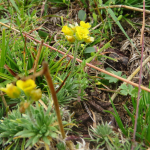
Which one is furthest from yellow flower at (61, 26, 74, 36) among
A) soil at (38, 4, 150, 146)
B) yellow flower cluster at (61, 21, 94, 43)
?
soil at (38, 4, 150, 146)

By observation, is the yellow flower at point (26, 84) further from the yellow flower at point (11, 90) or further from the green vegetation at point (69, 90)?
the yellow flower at point (11, 90)

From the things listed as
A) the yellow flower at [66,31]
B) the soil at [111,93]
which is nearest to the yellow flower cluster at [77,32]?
the yellow flower at [66,31]

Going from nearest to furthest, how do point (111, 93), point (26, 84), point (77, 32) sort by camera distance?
point (26, 84)
point (77, 32)
point (111, 93)

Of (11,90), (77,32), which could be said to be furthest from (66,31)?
(11,90)

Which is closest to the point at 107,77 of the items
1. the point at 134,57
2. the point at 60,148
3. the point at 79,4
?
the point at 134,57

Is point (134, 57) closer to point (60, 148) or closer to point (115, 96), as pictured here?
point (115, 96)

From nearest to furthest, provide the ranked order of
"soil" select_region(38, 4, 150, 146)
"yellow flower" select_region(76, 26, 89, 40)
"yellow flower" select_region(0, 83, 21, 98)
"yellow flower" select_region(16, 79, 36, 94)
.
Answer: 1. "yellow flower" select_region(16, 79, 36, 94)
2. "yellow flower" select_region(0, 83, 21, 98)
3. "yellow flower" select_region(76, 26, 89, 40)
4. "soil" select_region(38, 4, 150, 146)

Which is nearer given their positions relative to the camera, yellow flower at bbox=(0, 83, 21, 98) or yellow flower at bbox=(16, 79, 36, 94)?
yellow flower at bbox=(16, 79, 36, 94)

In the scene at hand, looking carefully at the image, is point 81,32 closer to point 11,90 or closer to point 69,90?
point 69,90

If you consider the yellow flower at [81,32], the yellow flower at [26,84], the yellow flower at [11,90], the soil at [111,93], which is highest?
the yellow flower at [81,32]

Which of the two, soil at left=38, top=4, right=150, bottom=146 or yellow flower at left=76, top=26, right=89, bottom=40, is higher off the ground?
yellow flower at left=76, top=26, right=89, bottom=40

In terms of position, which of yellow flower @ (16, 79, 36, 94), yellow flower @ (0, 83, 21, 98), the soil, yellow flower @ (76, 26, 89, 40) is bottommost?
the soil

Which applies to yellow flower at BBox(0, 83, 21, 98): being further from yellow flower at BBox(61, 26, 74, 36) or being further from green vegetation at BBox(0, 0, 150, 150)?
yellow flower at BBox(61, 26, 74, 36)
